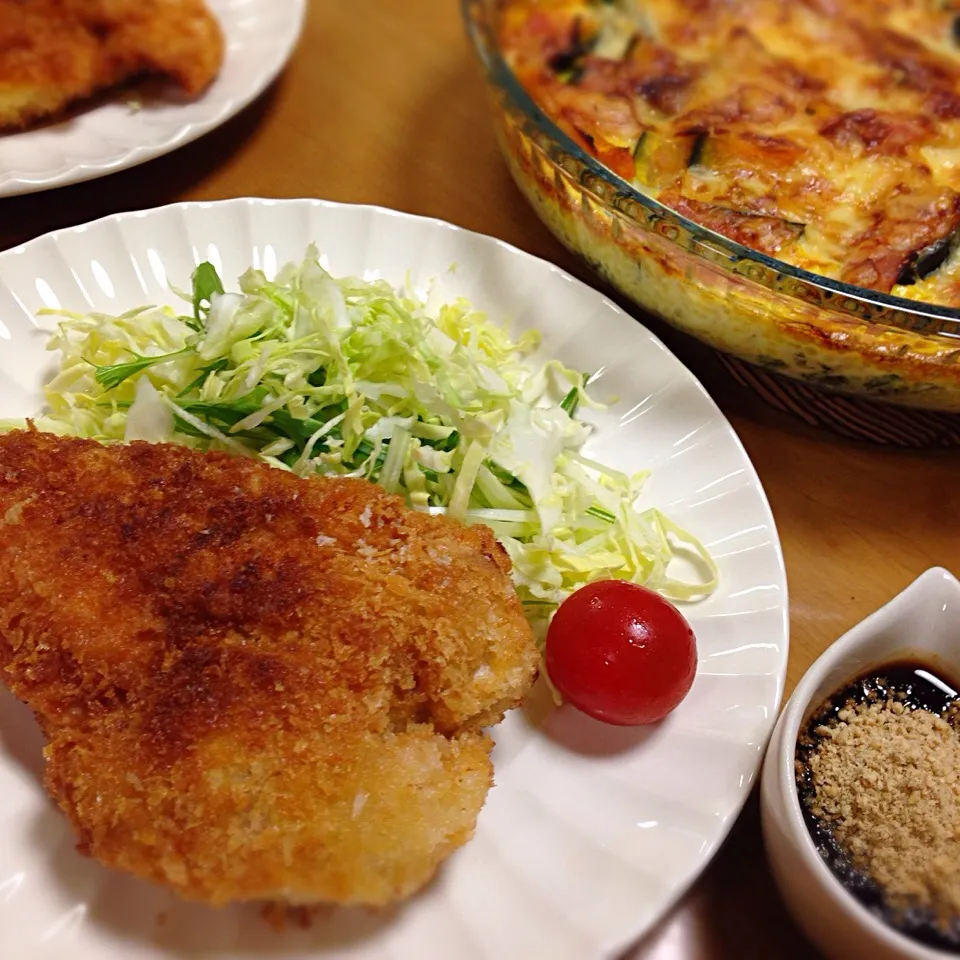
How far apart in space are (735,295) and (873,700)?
0.86 metres

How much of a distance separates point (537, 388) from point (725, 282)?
44 centimetres

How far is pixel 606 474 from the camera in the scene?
179 centimetres

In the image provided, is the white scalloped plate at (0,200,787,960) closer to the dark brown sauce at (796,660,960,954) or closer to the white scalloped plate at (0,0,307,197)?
the dark brown sauce at (796,660,960,954)

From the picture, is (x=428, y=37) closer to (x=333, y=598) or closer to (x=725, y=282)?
(x=725, y=282)

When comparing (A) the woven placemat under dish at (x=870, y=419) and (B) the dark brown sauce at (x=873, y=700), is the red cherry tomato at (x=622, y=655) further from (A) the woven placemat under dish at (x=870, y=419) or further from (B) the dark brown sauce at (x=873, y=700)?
(A) the woven placemat under dish at (x=870, y=419)

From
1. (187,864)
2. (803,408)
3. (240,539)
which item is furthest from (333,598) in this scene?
(803,408)

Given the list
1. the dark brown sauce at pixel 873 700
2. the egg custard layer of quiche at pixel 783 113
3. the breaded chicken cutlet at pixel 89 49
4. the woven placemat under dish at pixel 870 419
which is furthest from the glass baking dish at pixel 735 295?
the breaded chicken cutlet at pixel 89 49

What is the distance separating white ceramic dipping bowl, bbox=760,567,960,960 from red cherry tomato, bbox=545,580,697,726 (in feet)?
0.60

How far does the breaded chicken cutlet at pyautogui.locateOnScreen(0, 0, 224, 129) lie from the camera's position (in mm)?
2213

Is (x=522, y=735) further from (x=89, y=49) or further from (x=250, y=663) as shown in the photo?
(x=89, y=49)

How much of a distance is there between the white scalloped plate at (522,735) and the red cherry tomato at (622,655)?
0.06m

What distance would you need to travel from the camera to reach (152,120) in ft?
7.54

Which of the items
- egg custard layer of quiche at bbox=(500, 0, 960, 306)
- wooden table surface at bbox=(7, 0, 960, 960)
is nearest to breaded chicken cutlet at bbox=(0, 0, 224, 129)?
wooden table surface at bbox=(7, 0, 960, 960)

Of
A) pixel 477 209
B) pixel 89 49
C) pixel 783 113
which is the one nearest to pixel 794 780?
pixel 477 209
